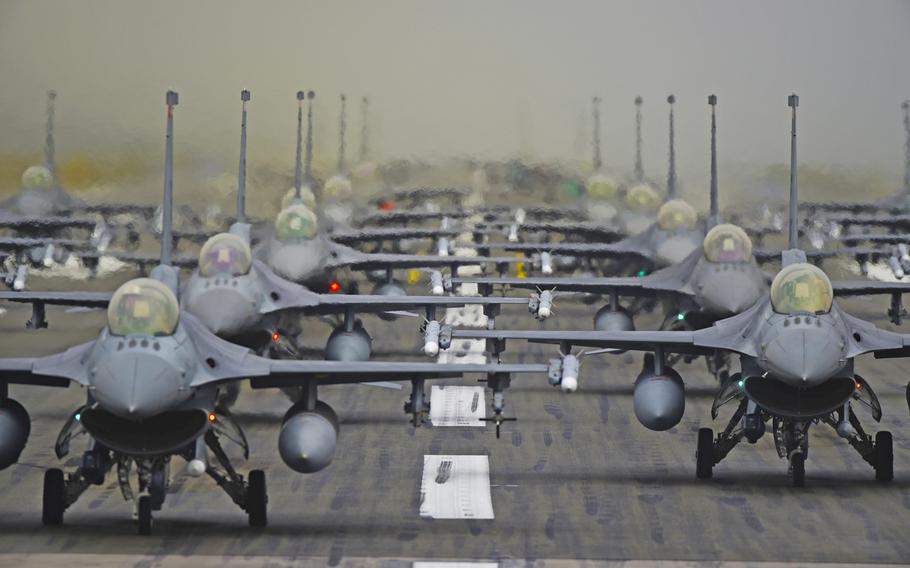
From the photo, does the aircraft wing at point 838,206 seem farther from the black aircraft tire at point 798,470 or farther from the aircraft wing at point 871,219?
the black aircraft tire at point 798,470

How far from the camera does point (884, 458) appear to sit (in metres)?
31.7

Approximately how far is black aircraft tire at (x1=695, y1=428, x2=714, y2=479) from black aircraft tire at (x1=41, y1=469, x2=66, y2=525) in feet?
35.0

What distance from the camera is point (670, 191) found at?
2235 inches

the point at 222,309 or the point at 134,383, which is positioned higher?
the point at 222,309

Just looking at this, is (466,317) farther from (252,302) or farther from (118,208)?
(252,302)

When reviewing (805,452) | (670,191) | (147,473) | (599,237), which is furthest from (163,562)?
(599,237)

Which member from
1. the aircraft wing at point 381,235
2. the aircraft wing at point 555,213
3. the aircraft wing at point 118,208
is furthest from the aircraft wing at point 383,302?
the aircraft wing at point 555,213

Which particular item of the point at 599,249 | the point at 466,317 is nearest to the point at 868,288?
the point at 599,249

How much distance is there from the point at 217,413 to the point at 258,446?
21.8 ft

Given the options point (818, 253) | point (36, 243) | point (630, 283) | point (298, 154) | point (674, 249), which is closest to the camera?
point (630, 283)

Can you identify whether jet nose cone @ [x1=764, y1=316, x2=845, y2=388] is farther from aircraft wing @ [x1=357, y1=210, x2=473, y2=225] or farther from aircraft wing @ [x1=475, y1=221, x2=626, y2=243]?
aircraft wing @ [x1=357, y1=210, x2=473, y2=225]

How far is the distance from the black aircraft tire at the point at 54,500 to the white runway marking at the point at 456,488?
5364mm

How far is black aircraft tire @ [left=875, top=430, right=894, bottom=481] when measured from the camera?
103 ft

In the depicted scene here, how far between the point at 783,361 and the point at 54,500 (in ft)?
36.1
